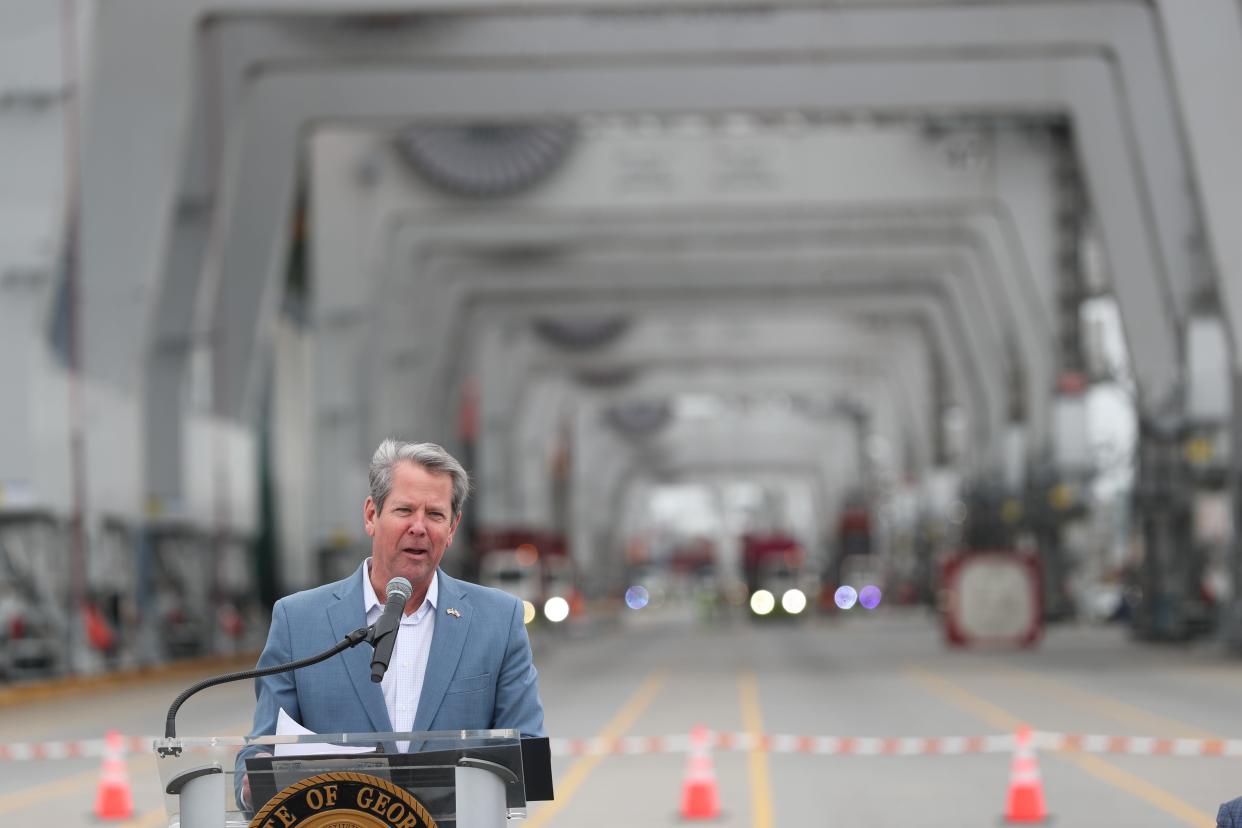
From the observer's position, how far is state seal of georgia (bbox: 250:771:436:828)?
444 cm

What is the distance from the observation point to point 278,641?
16.0ft

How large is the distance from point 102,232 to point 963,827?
2559cm

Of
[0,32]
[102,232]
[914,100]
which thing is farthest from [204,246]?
[914,100]

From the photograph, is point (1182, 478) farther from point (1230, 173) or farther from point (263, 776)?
point (263, 776)

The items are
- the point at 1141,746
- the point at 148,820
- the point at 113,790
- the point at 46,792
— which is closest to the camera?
the point at 148,820

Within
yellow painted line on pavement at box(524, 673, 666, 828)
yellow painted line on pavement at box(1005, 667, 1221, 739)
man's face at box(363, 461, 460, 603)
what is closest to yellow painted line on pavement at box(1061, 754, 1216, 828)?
yellow painted line on pavement at box(1005, 667, 1221, 739)

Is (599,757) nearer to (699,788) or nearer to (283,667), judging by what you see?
(699,788)

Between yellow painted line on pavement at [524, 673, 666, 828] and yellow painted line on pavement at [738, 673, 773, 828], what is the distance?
1261 millimetres

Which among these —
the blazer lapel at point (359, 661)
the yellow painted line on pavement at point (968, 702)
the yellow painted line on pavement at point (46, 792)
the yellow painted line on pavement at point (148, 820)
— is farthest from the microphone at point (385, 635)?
the yellow painted line on pavement at point (968, 702)

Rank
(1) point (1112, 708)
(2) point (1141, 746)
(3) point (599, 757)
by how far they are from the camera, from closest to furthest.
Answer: (3) point (599, 757) < (2) point (1141, 746) < (1) point (1112, 708)

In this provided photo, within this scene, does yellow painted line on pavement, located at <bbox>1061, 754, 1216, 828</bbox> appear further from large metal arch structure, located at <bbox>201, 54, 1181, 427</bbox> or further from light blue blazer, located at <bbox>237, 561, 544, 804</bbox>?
large metal arch structure, located at <bbox>201, 54, 1181, 427</bbox>

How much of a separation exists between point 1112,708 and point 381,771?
22698mm

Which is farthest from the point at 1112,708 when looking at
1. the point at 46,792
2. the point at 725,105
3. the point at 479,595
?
the point at 479,595

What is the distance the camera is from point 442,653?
487cm
